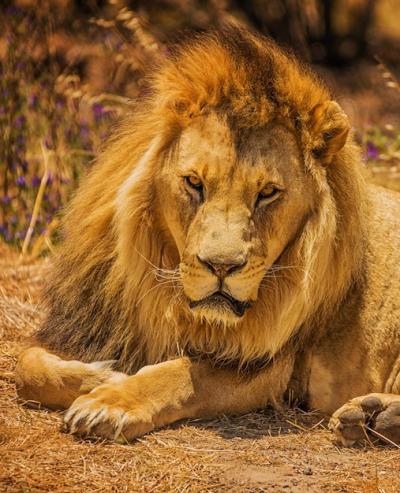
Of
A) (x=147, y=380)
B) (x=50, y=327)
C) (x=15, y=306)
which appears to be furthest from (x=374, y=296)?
(x=15, y=306)

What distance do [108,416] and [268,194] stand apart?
3.59 feet

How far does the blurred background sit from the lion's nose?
3524 millimetres

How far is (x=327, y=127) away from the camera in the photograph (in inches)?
175

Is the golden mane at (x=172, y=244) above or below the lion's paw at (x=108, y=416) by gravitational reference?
above

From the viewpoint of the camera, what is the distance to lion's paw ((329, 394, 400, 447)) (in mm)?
4363

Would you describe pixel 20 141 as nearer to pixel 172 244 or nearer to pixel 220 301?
pixel 172 244

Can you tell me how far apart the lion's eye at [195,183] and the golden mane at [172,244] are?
0.63ft

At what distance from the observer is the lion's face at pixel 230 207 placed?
4.09 meters

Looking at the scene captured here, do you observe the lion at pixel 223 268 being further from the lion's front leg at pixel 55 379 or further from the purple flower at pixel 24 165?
the purple flower at pixel 24 165

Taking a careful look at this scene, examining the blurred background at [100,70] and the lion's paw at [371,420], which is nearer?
the lion's paw at [371,420]

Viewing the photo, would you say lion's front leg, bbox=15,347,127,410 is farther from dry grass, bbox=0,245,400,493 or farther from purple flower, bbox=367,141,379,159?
purple flower, bbox=367,141,379,159

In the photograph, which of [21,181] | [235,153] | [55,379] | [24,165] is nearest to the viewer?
[235,153]

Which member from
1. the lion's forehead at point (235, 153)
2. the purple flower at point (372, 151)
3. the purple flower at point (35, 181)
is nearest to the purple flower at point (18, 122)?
the purple flower at point (35, 181)

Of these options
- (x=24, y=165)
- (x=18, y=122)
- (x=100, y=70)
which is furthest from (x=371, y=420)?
(x=100, y=70)
